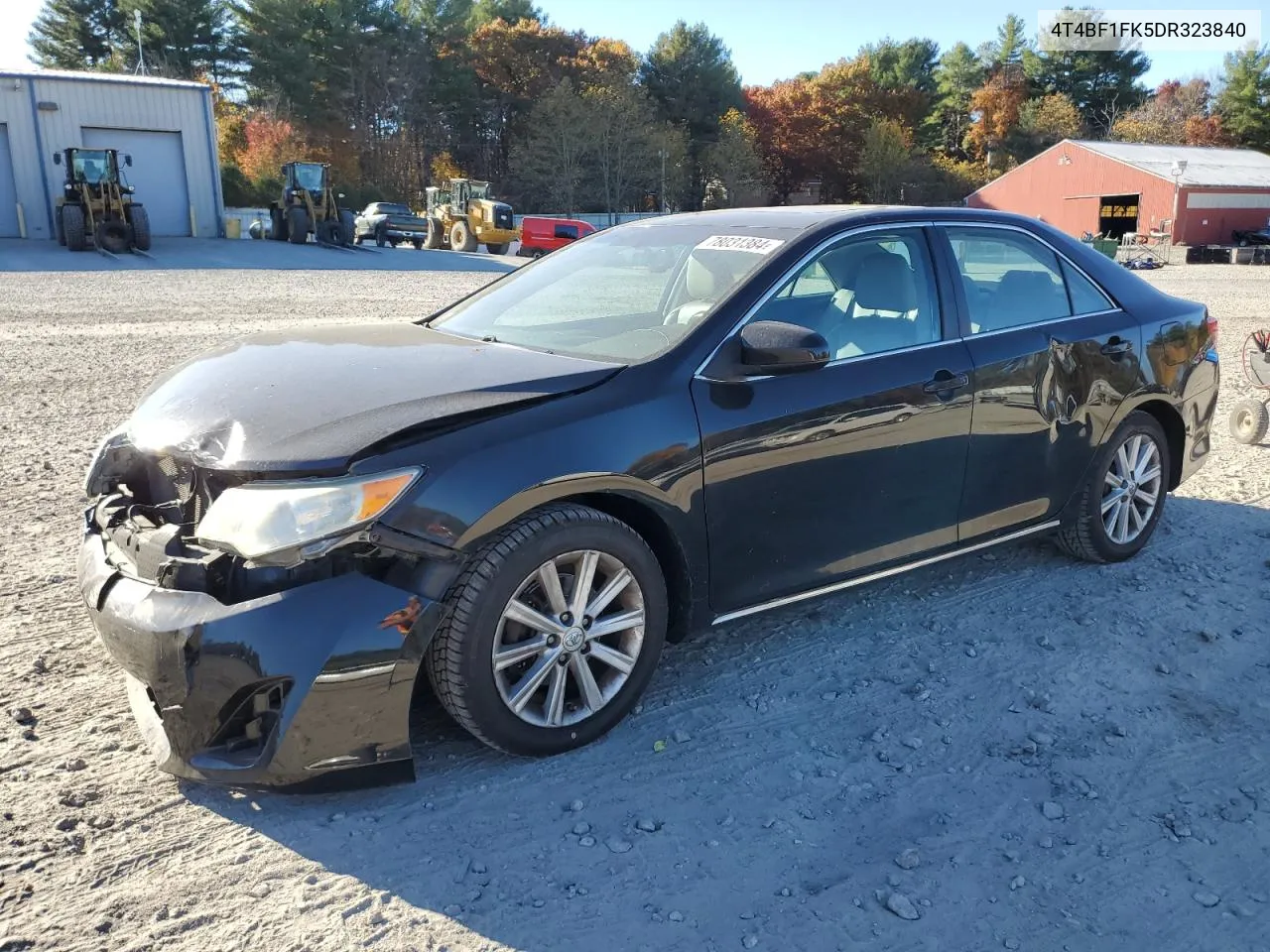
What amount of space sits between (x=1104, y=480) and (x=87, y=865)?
166 inches

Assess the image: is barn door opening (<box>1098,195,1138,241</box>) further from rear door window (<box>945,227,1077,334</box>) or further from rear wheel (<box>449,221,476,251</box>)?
rear door window (<box>945,227,1077,334</box>)

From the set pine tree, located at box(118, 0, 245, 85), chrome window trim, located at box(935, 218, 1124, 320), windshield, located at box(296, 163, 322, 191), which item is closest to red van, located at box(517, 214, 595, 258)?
windshield, located at box(296, 163, 322, 191)

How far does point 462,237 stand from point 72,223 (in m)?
12.1

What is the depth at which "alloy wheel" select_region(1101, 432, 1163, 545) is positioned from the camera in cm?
462

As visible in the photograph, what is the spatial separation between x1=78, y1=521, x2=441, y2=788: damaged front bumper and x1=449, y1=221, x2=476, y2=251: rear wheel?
3248cm

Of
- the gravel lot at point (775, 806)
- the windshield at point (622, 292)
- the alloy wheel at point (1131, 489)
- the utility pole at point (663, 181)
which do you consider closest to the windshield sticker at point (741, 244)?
the windshield at point (622, 292)

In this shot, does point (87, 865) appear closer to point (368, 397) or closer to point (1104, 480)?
point (368, 397)

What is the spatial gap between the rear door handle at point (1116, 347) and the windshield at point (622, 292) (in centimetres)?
173

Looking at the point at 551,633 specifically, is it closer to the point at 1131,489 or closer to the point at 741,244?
the point at 741,244

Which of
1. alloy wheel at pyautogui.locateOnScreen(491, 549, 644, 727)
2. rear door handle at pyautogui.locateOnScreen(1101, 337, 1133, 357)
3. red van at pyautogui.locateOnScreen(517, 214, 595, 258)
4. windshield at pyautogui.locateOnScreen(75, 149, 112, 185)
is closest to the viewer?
alloy wheel at pyautogui.locateOnScreen(491, 549, 644, 727)

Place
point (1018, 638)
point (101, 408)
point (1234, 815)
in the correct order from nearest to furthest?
point (1234, 815) < point (1018, 638) < point (101, 408)

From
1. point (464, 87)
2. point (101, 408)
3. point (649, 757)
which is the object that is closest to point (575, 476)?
point (649, 757)

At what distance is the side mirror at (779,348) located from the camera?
10.4 feet

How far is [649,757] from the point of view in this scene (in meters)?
3.10
